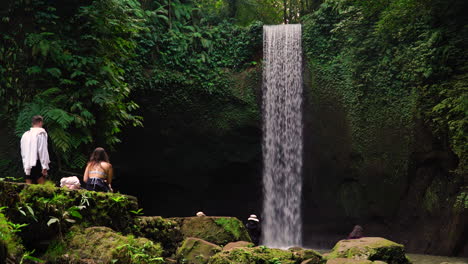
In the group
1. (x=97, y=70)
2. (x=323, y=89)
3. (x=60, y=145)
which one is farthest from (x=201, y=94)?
(x=60, y=145)

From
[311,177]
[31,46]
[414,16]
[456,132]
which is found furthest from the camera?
[311,177]

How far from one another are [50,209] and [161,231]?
242 centimetres

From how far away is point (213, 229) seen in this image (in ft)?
28.8

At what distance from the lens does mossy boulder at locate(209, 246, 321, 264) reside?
240 inches

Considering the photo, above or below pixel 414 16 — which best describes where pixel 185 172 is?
below

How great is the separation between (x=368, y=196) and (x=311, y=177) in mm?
1939

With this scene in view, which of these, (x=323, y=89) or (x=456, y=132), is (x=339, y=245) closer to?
(x=456, y=132)

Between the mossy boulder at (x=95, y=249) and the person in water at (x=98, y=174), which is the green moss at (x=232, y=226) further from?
the mossy boulder at (x=95, y=249)

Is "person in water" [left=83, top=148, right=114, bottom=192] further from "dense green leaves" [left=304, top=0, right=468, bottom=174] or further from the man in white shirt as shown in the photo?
"dense green leaves" [left=304, top=0, right=468, bottom=174]

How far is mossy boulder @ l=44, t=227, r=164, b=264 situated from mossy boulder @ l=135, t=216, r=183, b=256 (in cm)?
108

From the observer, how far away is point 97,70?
10.5 metres

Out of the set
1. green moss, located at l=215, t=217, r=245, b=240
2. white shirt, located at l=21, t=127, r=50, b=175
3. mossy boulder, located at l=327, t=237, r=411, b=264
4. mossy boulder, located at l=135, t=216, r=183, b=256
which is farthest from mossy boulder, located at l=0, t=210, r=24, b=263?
mossy boulder, located at l=327, t=237, r=411, b=264

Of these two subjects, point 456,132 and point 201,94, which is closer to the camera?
point 456,132

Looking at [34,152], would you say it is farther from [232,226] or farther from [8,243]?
[8,243]
